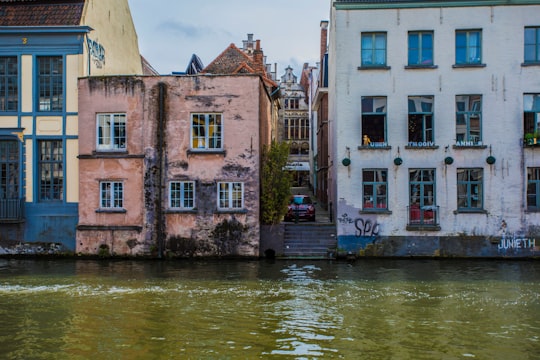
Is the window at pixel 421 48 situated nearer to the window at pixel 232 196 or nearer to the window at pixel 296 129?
the window at pixel 232 196

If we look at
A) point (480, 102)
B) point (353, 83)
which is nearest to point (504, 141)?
point (480, 102)

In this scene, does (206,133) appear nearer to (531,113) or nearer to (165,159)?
(165,159)

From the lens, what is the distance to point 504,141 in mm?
22922

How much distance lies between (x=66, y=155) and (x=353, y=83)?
12.2 meters

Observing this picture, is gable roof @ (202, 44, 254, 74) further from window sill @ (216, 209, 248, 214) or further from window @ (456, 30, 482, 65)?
window @ (456, 30, 482, 65)

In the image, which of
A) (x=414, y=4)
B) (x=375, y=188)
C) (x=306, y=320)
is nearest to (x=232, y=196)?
(x=375, y=188)

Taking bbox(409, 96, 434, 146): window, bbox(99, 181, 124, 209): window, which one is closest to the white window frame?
bbox(99, 181, 124, 209): window

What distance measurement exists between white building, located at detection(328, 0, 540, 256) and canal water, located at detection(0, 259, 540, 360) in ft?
9.09

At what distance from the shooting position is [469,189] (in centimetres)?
2298

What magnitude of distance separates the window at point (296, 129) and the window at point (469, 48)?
35868 mm

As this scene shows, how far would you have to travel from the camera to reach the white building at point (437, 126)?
22844 millimetres

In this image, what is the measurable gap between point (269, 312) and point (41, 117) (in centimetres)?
1488

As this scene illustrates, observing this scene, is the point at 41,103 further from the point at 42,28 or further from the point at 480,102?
the point at 480,102

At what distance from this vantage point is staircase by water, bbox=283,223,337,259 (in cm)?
2277
